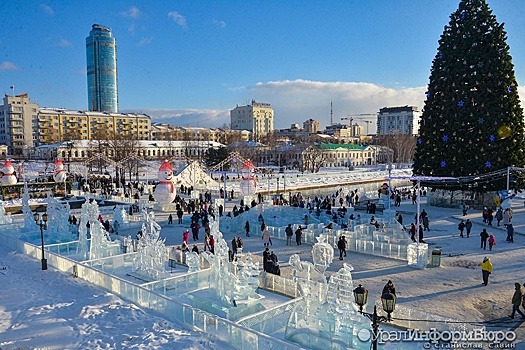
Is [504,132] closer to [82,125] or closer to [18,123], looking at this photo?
[82,125]

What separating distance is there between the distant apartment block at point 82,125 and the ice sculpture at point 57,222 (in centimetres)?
8351

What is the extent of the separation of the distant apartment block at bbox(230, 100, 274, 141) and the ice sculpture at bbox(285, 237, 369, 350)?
570 feet

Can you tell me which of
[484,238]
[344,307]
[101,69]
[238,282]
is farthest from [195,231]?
[101,69]

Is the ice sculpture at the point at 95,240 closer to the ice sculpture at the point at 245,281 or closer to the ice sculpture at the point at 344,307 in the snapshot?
the ice sculpture at the point at 245,281

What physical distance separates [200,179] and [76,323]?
31594mm

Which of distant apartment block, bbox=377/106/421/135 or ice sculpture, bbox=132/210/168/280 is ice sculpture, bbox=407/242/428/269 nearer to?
ice sculpture, bbox=132/210/168/280

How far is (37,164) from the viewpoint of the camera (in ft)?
251

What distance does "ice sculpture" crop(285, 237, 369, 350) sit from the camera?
29.5 ft

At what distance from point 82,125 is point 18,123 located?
1531 centimetres

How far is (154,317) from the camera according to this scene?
36.7ft

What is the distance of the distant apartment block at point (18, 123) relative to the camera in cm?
10706

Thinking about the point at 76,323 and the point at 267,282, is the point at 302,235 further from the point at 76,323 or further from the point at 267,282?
the point at 76,323

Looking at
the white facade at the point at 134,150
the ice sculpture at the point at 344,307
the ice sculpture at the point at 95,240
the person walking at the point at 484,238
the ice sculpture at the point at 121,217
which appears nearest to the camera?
the ice sculpture at the point at 344,307

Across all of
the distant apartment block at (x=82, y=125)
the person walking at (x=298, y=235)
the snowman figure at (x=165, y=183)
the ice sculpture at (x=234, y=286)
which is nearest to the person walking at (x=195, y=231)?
the snowman figure at (x=165, y=183)
